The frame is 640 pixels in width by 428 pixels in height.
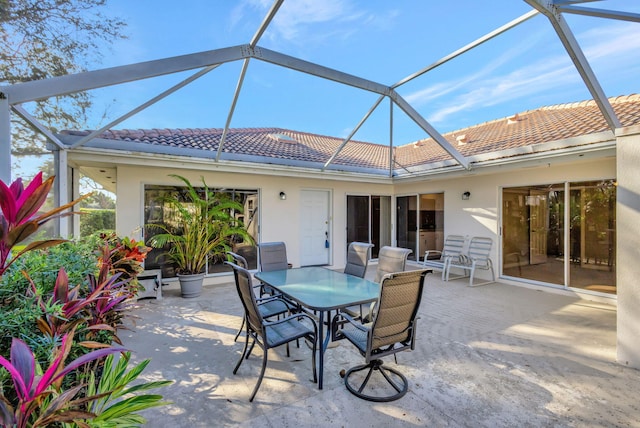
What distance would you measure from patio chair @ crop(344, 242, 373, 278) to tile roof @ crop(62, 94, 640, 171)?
330cm

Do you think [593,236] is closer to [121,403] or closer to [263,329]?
[263,329]

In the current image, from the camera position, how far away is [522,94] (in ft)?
20.2

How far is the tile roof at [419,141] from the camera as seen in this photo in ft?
20.2

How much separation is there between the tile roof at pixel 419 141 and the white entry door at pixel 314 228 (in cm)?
120

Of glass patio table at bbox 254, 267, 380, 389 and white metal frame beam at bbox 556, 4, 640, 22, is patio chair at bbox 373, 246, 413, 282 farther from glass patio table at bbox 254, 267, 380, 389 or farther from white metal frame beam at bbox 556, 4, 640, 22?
white metal frame beam at bbox 556, 4, 640, 22

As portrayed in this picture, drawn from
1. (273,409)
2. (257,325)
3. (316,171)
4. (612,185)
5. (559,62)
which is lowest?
(273,409)

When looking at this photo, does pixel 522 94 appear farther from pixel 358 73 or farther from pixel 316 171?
pixel 316 171

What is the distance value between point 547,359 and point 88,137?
725 centimetres

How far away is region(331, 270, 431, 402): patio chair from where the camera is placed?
2457mm

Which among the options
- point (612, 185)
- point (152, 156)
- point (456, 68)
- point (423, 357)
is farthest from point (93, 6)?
point (612, 185)

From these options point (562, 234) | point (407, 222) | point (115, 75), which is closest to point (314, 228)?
point (407, 222)

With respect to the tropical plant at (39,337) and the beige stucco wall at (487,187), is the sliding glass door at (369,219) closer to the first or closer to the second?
the beige stucco wall at (487,187)

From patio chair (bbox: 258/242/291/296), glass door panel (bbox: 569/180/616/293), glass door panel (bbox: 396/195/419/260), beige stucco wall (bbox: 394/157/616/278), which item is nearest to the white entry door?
glass door panel (bbox: 396/195/419/260)

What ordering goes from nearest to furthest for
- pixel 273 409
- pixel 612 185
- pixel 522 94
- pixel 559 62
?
pixel 273 409 < pixel 559 62 < pixel 612 185 < pixel 522 94
